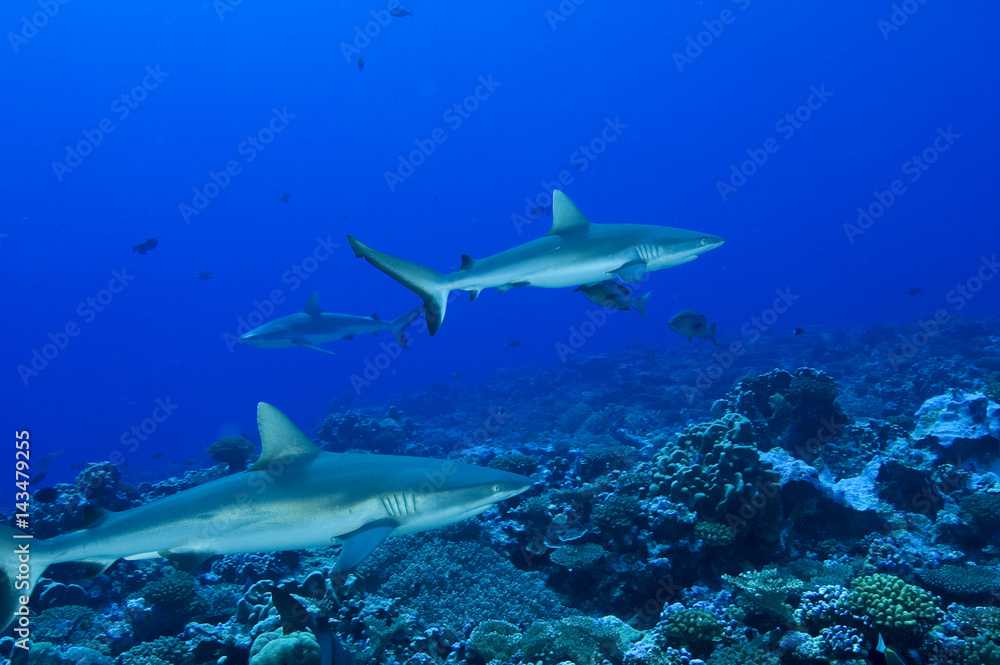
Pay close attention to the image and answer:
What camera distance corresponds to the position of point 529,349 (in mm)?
158875

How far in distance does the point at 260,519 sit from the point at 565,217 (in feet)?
14.7

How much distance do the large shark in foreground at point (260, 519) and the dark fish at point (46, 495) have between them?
8.72m

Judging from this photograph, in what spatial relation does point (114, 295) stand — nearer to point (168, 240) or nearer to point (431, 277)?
point (168, 240)

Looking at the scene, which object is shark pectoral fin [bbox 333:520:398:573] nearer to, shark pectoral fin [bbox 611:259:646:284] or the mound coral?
shark pectoral fin [bbox 611:259:646:284]

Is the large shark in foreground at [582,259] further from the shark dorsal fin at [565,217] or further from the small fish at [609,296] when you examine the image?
the small fish at [609,296]

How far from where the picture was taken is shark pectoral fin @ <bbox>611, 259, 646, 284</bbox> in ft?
17.8

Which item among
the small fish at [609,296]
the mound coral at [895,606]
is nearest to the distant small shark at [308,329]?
the small fish at [609,296]

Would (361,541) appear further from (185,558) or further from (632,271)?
(632,271)

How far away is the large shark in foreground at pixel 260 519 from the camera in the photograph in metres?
3.57

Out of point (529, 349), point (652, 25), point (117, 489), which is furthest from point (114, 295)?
point (117, 489)

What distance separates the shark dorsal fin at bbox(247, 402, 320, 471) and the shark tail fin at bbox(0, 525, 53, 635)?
5.11 feet

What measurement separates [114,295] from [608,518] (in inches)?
9420

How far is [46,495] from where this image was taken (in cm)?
1015

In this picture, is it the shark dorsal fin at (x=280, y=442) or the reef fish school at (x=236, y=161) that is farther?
the reef fish school at (x=236, y=161)
